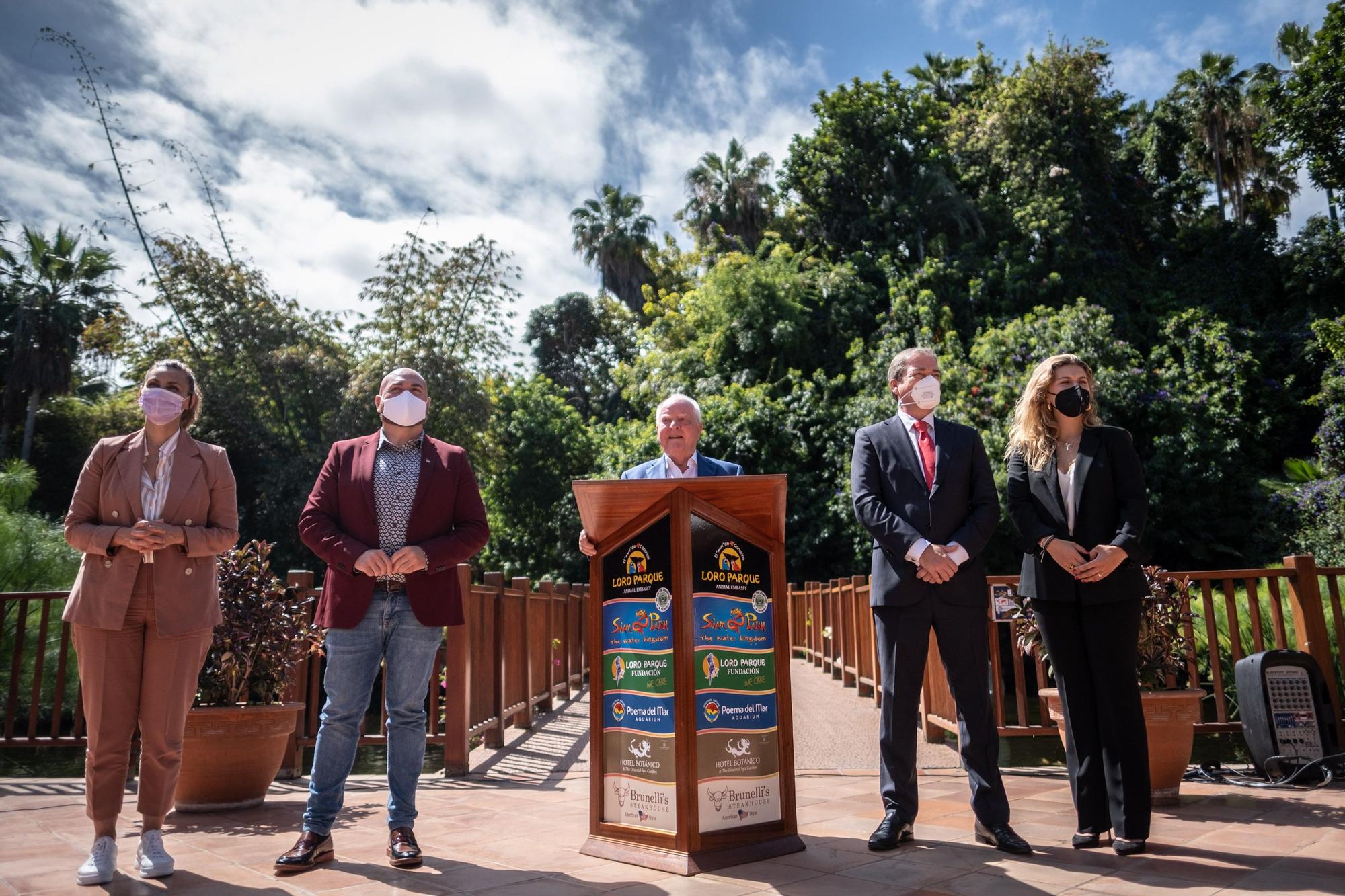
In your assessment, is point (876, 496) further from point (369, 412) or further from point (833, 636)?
point (369, 412)

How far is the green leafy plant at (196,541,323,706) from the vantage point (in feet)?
14.6

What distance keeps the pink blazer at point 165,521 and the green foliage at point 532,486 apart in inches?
847

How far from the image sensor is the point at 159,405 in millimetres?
3396

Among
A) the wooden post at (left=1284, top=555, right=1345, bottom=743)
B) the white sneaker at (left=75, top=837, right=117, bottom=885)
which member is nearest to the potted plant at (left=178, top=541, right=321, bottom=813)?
the white sneaker at (left=75, top=837, right=117, bottom=885)

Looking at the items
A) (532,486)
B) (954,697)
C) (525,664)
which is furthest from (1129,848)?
(532,486)

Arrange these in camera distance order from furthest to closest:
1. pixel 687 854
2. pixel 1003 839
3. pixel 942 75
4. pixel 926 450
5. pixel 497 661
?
1. pixel 942 75
2. pixel 497 661
3. pixel 926 450
4. pixel 1003 839
5. pixel 687 854

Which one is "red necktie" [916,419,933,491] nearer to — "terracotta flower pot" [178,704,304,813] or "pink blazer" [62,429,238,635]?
"pink blazer" [62,429,238,635]

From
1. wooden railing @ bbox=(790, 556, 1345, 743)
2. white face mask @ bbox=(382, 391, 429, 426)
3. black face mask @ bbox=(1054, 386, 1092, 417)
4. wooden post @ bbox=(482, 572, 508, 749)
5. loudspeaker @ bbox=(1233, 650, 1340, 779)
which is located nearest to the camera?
white face mask @ bbox=(382, 391, 429, 426)

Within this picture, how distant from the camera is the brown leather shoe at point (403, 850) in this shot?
10.6 feet

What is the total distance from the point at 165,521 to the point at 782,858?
268 centimetres

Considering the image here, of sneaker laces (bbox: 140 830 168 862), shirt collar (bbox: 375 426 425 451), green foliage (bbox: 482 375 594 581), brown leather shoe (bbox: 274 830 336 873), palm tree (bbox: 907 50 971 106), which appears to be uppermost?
palm tree (bbox: 907 50 971 106)

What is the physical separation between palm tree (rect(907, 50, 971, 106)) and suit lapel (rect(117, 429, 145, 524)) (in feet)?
102

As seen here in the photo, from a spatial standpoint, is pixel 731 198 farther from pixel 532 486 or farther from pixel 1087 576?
pixel 1087 576

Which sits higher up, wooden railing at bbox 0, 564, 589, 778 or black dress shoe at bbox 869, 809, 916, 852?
wooden railing at bbox 0, 564, 589, 778
